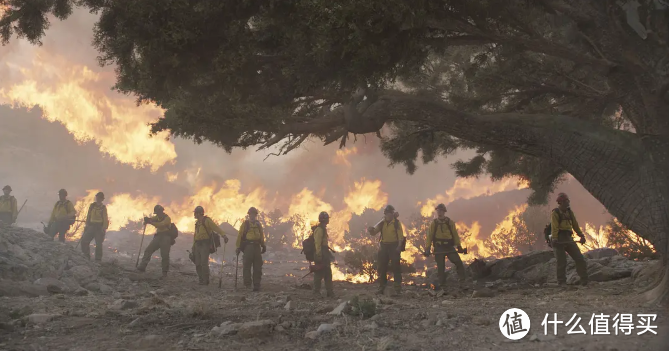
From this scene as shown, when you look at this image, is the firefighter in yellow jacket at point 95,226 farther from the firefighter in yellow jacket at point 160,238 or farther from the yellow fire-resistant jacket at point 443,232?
the yellow fire-resistant jacket at point 443,232

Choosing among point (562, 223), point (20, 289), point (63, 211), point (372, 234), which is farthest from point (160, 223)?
point (562, 223)

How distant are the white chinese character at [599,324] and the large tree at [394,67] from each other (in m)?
1.78

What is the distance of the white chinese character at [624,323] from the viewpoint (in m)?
4.20

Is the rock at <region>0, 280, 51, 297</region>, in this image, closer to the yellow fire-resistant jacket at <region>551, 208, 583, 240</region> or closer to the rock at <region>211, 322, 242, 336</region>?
the rock at <region>211, 322, 242, 336</region>

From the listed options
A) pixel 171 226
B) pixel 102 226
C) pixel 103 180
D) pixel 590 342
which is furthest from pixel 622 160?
pixel 103 180

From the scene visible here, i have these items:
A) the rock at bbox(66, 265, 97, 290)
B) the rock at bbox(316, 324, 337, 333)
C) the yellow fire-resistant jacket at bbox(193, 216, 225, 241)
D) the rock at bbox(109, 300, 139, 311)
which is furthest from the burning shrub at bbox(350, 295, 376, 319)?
the rock at bbox(66, 265, 97, 290)

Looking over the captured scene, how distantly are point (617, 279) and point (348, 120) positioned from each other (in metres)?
6.78

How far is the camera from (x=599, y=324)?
435 cm

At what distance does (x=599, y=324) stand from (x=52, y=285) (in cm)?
913

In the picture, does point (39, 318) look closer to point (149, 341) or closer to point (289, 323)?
point (149, 341)

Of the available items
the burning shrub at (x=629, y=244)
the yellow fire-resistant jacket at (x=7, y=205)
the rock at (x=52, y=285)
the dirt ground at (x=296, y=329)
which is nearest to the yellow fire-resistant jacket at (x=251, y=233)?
the rock at (x=52, y=285)

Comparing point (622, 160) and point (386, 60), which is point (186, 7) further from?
point (622, 160)

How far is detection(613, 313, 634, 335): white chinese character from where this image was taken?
4.20m

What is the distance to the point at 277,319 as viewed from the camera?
498 cm
